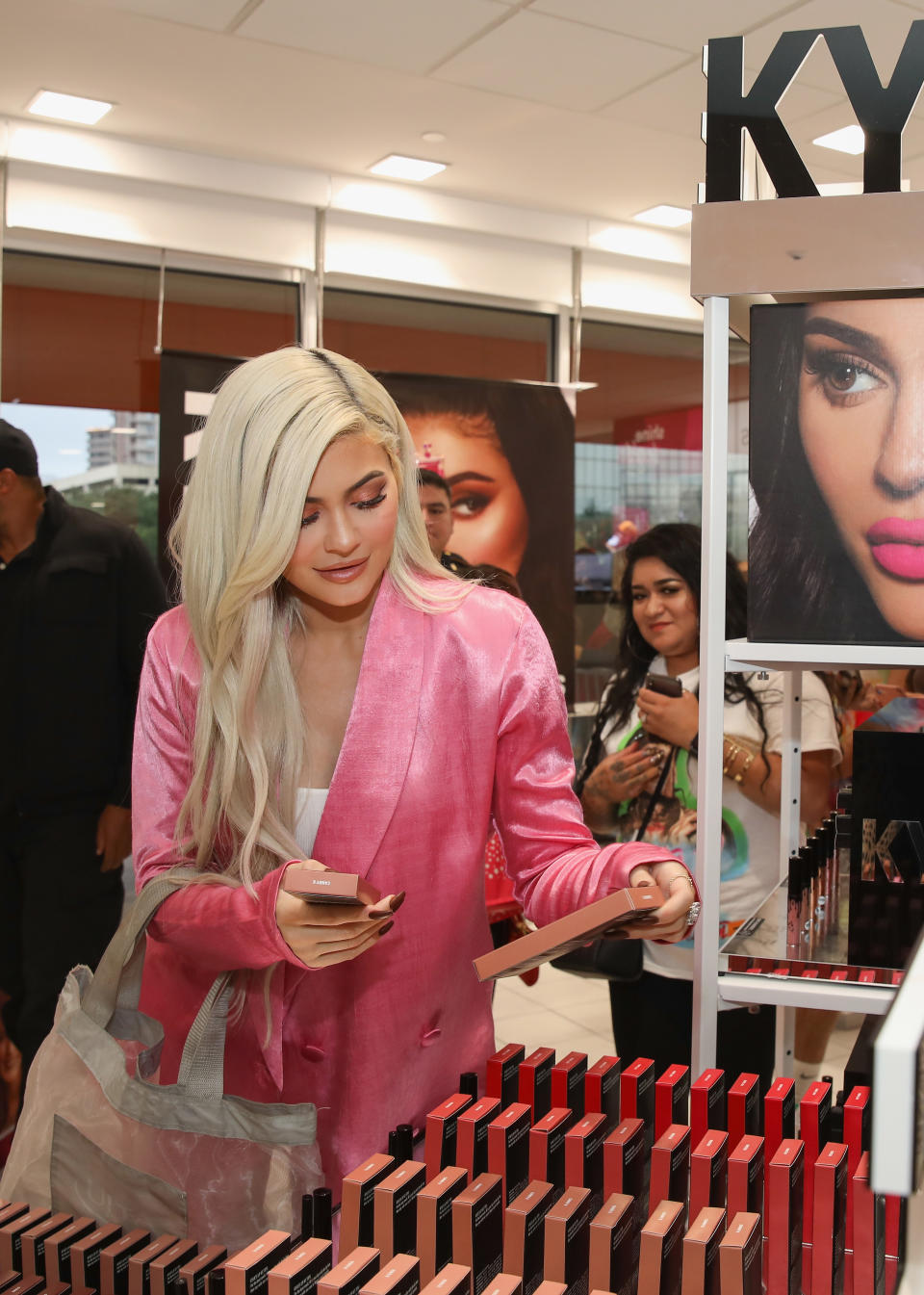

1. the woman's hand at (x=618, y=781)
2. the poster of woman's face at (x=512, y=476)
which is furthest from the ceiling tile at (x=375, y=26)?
the woman's hand at (x=618, y=781)

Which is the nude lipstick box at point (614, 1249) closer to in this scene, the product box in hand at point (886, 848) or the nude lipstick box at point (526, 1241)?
the nude lipstick box at point (526, 1241)

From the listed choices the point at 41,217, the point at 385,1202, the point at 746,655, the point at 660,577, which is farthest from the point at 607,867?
the point at 41,217

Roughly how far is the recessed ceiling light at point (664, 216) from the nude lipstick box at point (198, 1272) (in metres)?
5.59

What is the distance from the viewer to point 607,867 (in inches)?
56.8

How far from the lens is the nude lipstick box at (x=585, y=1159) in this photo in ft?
3.30

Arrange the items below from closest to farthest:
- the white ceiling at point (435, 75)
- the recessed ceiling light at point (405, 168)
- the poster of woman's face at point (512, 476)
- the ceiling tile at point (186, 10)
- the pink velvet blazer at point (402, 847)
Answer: the pink velvet blazer at point (402, 847), the ceiling tile at point (186, 10), the white ceiling at point (435, 75), the recessed ceiling light at point (405, 168), the poster of woman's face at point (512, 476)

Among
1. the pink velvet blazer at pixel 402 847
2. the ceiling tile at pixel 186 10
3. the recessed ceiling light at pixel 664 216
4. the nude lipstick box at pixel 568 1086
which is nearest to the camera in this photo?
the nude lipstick box at pixel 568 1086

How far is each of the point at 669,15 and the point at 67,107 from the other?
7.49ft

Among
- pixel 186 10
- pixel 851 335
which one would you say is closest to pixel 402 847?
pixel 851 335

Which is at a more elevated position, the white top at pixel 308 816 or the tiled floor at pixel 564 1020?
the white top at pixel 308 816

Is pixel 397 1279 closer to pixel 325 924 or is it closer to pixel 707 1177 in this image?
pixel 707 1177

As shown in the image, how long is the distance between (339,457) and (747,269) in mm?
535

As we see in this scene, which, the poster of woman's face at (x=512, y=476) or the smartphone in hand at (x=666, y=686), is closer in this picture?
the smartphone in hand at (x=666, y=686)

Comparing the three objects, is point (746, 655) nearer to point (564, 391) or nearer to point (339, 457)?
point (339, 457)
